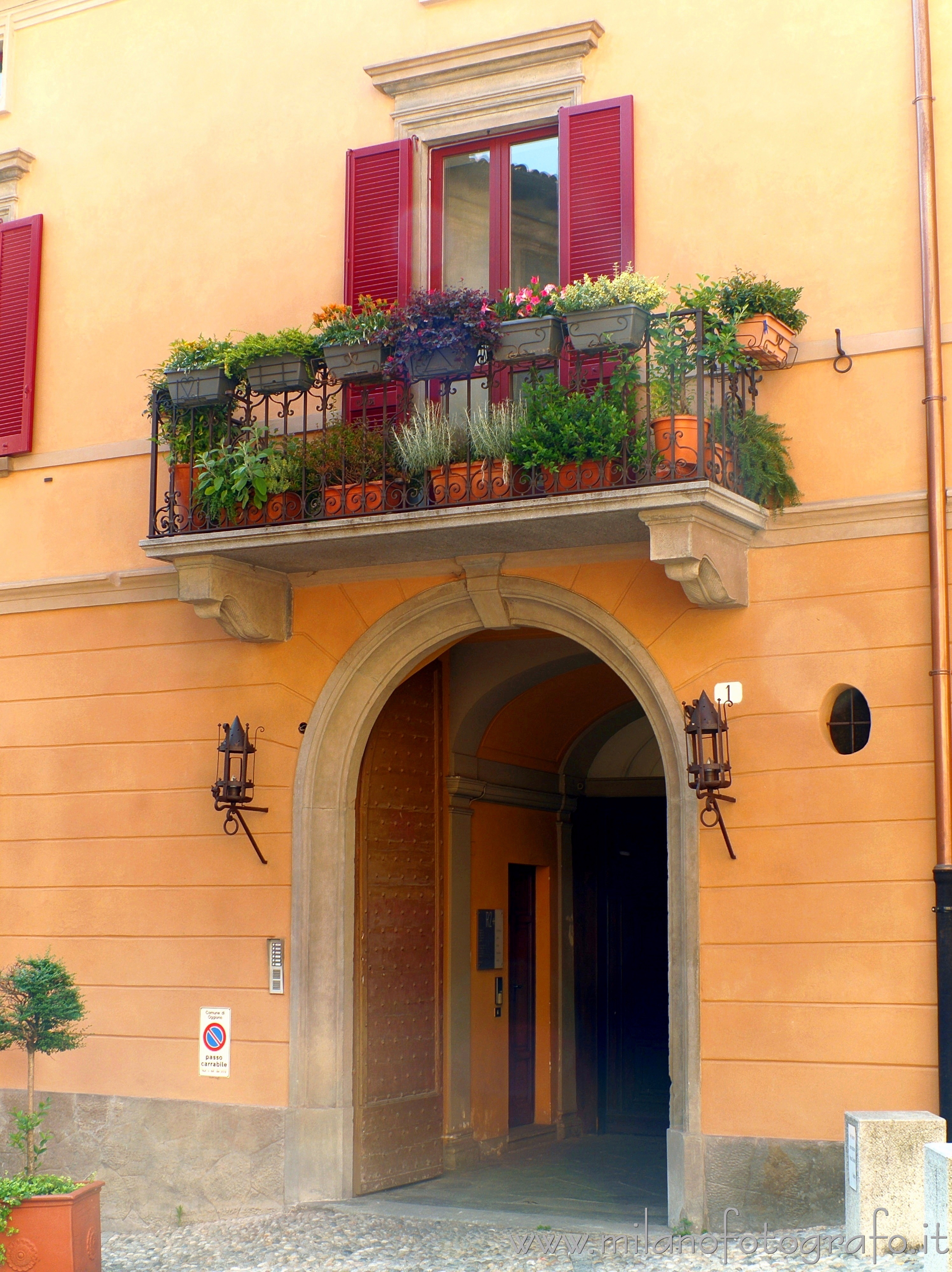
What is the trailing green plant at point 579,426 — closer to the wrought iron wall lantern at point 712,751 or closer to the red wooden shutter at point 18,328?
the wrought iron wall lantern at point 712,751

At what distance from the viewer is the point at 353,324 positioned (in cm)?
912

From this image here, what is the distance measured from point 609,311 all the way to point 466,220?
2243mm

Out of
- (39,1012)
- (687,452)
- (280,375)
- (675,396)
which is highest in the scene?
(280,375)

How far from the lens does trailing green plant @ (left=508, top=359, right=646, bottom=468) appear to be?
27.0ft

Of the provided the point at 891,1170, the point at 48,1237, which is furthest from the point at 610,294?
the point at 48,1237

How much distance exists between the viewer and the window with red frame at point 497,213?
9.73 metres

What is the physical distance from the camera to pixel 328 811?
32.0 ft

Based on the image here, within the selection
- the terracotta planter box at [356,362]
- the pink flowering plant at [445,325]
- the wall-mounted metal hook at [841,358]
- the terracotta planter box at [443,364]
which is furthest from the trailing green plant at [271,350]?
the wall-mounted metal hook at [841,358]

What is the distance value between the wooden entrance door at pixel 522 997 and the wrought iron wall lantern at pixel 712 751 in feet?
15.1

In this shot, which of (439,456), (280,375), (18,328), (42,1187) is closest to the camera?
(42,1187)

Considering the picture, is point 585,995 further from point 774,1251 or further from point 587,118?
point 587,118

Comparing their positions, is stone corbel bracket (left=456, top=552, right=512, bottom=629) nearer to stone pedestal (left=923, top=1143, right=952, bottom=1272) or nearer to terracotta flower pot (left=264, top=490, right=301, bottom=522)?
terracotta flower pot (left=264, top=490, right=301, bottom=522)

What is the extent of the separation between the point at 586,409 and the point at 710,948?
10.2ft

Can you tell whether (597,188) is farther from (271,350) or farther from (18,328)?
(18,328)
